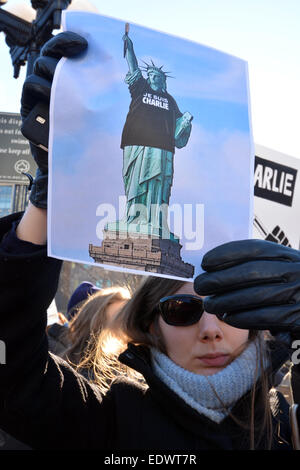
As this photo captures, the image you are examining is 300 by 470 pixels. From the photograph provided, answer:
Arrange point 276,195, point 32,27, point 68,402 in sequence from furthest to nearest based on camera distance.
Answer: point 32,27, point 276,195, point 68,402

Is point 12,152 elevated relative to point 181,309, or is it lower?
elevated

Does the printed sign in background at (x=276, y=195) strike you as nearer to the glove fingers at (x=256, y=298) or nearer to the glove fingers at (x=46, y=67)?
the glove fingers at (x=256, y=298)

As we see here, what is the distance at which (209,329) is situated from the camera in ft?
5.07

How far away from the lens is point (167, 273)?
3.39 ft

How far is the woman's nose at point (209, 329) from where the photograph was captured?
60.8 inches

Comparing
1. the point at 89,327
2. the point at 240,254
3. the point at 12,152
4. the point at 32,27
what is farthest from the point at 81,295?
the point at 32,27

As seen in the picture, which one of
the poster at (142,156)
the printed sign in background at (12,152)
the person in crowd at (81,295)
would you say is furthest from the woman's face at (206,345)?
the printed sign in background at (12,152)

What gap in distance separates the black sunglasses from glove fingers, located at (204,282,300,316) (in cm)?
56

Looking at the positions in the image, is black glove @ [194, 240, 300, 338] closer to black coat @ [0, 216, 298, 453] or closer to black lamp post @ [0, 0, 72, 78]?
black coat @ [0, 216, 298, 453]

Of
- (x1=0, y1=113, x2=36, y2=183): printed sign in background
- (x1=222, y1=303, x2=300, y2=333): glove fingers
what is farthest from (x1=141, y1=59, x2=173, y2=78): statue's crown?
(x1=0, y1=113, x2=36, y2=183): printed sign in background

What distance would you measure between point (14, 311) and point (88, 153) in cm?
48

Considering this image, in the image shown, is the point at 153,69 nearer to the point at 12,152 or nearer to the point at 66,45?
the point at 66,45

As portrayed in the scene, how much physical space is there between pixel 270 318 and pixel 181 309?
63cm

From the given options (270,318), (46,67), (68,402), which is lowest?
(68,402)
